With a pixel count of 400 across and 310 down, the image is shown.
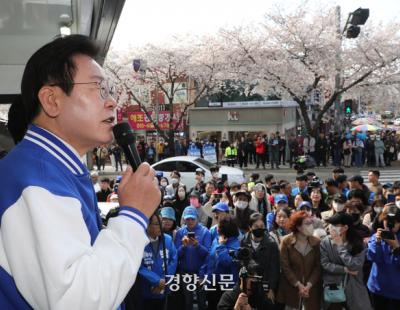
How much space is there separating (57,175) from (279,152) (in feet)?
69.8

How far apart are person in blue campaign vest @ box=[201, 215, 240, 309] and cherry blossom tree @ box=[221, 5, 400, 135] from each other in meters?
18.5

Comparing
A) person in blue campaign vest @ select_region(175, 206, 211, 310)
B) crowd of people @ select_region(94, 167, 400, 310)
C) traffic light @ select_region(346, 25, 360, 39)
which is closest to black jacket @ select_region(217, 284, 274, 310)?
crowd of people @ select_region(94, 167, 400, 310)

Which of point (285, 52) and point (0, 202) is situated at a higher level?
point (285, 52)

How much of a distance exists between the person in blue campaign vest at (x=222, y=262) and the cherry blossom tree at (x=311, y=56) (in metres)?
18.5

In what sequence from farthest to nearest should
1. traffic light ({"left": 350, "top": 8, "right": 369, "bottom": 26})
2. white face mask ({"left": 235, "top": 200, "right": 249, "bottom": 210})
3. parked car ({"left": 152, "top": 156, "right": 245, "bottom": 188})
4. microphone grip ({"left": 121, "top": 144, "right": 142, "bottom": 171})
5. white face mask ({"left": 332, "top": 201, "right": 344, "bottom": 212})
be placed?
parked car ({"left": 152, "top": 156, "right": 245, "bottom": 188}) → traffic light ({"left": 350, "top": 8, "right": 369, "bottom": 26}) → white face mask ({"left": 235, "top": 200, "right": 249, "bottom": 210}) → white face mask ({"left": 332, "top": 201, "right": 344, "bottom": 212}) → microphone grip ({"left": 121, "top": 144, "right": 142, "bottom": 171})

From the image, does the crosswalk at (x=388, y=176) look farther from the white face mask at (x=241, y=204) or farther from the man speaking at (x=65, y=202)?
the man speaking at (x=65, y=202)

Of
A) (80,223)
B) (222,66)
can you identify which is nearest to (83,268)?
(80,223)

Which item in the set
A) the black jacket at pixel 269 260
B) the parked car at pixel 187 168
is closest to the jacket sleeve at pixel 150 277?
the black jacket at pixel 269 260

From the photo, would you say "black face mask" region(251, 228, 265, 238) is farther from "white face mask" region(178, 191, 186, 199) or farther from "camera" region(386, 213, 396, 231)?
"white face mask" region(178, 191, 186, 199)

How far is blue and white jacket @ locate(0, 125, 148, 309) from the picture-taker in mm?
1160

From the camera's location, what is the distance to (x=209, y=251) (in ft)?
17.8

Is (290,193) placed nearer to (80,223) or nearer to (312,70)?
(80,223)

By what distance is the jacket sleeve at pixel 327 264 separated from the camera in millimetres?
4855

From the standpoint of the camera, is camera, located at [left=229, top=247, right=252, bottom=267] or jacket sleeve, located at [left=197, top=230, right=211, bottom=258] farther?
jacket sleeve, located at [left=197, top=230, right=211, bottom=258]
